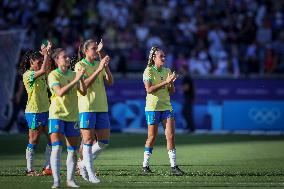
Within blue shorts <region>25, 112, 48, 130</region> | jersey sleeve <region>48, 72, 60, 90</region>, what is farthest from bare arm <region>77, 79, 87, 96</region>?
blue shorts <region>25, 112, 48, 130</region>

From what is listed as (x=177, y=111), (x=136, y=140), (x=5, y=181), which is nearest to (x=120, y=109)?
(x=177, y=111)

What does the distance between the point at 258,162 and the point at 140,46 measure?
15.2 meters

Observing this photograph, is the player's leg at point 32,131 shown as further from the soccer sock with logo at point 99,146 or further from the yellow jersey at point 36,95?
the soccer sock with logo at point 99,146

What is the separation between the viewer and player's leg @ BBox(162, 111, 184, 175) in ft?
55.0

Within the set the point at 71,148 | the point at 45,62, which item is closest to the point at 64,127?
the point at 71,148

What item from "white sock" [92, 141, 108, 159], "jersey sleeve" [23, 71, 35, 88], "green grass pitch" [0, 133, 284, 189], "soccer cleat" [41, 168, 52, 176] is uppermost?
"jersey sleeve" [23, 71, 35, 88]

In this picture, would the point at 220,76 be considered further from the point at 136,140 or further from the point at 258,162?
the point at 258,162

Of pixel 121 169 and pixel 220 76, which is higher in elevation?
pixel 220 76

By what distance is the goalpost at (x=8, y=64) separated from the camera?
1186 inches

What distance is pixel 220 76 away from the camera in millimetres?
31750

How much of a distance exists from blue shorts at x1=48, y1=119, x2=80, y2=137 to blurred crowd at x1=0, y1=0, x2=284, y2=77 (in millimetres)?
18501

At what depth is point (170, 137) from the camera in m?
16.9

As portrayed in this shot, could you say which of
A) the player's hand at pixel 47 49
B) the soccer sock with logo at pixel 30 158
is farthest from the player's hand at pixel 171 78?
the soccer sock with logo at pixel 30 158

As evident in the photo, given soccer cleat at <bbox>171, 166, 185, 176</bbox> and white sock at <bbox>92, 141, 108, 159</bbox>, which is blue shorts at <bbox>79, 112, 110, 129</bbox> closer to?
white sock at <bbox>92, 141, 108, 159</bbox>
